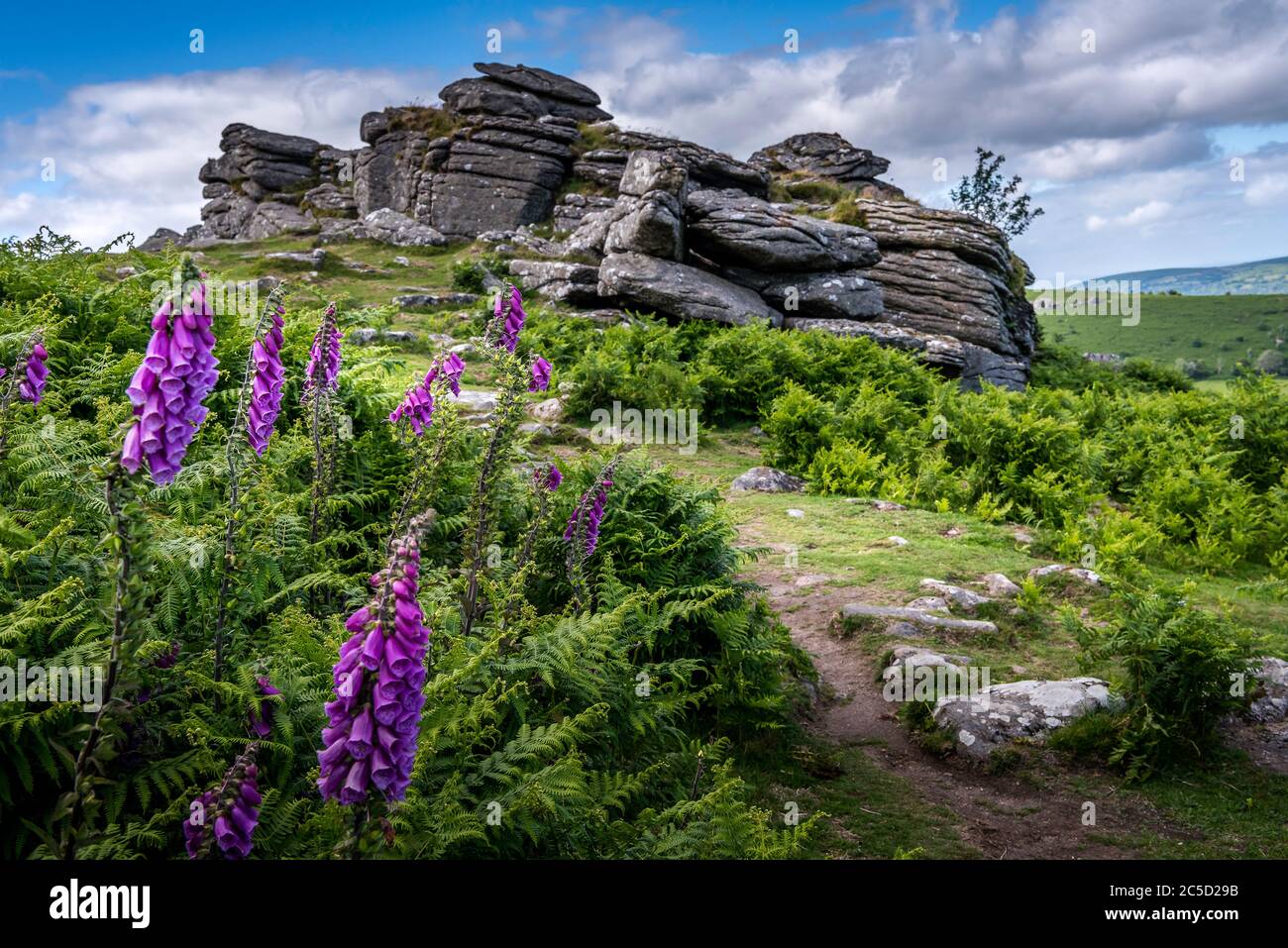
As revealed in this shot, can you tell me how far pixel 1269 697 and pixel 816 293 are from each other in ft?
57.4

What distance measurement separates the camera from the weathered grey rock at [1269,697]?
20.5 ft

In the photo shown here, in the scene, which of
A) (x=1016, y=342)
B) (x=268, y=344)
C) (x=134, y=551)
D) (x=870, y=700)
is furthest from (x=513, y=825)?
(x=1016, y=342)

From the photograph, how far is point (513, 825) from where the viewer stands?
3.34 m

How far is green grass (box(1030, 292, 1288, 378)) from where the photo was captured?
48.5 meters

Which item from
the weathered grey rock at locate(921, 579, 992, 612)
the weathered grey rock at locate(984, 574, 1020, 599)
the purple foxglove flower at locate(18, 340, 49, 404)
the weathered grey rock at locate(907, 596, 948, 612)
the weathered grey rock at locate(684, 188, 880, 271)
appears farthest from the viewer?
the weathered grey rock at locate(684, 188, 880, 271)

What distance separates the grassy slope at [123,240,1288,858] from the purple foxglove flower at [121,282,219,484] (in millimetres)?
3034

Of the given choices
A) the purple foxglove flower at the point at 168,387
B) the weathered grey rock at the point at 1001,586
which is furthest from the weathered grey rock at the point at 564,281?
the purple foxglove flower at the point at 168,387

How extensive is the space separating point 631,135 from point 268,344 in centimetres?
3804

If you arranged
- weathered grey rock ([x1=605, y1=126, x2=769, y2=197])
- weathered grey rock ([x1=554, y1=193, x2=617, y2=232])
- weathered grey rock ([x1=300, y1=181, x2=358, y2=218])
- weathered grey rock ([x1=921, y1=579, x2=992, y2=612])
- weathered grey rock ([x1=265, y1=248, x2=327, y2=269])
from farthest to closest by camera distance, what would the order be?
weathered grey rock ([x1=300, y1=181, x2=358, y2=218]) → weathered grey rock ([x1=554, y1=193, x2=617, y2=232]) → weathered grey rock ([x1=265, y1=248, x2=327, y2=269]) → weathered grey rock ([x1=605, y1=126, x2=769, y2=197]) → weathered grey rock ([x1=921, y1=579, x2=992, y2=612])

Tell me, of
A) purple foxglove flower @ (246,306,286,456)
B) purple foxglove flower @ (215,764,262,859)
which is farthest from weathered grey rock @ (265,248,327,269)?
purple foxglove flower @ (215,764,262,859)

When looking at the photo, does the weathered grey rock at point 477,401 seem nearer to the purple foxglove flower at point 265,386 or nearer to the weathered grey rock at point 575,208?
the purple foxglove flower at point 265,386

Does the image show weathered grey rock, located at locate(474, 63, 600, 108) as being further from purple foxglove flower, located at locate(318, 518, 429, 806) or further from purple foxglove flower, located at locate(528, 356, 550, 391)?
purple foxglove flower, located at locate(318, 518, 429, 806)

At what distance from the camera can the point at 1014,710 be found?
6.24 m

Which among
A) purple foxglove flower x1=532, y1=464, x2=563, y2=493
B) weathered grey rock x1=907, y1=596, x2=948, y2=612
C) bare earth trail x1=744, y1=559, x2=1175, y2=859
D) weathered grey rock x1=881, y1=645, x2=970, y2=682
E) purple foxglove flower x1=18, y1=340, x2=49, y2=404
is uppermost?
purple foxglove flower x1=18, y1=340, x2=49, y2=404
